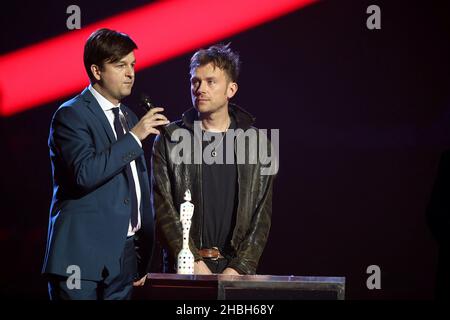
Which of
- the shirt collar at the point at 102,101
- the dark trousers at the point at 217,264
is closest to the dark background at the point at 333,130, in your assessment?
the dark trousers at the point at 217,264

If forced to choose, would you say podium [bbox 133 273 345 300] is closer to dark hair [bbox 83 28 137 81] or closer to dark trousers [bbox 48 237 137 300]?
dark trousers [bbox 48 237 137 300]

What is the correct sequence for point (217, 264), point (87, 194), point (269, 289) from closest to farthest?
point (269, 289) → point (87, 194) → point (217, 264)

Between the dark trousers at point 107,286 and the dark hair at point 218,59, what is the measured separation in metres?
1.02

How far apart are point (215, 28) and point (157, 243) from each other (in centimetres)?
137

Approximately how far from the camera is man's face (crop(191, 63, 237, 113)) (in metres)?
3.82

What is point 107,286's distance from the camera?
3.16 meters

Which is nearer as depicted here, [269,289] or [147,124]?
[269,289]

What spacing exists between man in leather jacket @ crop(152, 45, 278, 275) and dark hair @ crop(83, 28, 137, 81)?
60cm

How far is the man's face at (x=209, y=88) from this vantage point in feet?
12.5

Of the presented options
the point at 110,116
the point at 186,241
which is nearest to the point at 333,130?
the point at 186,241

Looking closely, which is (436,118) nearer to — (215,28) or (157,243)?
(215,28)

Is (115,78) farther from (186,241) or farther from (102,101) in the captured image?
(186,241)

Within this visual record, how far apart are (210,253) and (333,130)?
4.30 ft

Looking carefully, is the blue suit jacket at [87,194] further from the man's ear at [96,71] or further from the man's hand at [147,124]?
the man's ear at [96,71]
